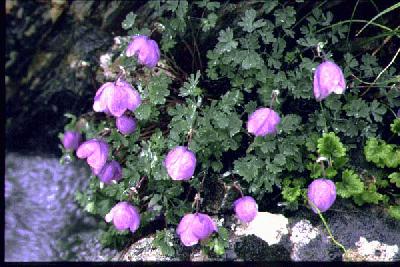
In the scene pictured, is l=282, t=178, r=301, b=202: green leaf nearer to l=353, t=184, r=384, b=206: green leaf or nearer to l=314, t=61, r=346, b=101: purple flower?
l=353, t=184, r=384, b=206: green leaf

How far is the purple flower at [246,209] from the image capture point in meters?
2.71

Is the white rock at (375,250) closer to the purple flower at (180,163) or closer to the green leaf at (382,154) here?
the green leaf at (382,154)

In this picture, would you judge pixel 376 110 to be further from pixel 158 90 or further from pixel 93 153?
pixel 93 153

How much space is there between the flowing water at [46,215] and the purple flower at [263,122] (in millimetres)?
1144

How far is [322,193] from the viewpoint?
263 cm

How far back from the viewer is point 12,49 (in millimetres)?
3908

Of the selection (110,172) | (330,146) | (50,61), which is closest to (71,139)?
(110,172)

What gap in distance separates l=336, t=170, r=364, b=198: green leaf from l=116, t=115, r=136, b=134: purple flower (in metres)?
0.99

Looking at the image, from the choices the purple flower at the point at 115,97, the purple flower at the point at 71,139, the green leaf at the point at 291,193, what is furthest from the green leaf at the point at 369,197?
the purple flower at the point at 71,139

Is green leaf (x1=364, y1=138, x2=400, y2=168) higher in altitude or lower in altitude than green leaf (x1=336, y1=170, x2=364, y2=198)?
higher

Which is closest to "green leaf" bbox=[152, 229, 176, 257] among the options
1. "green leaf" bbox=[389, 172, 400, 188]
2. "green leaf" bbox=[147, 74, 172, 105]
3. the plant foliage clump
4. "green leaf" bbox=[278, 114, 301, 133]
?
the plant foliage clump

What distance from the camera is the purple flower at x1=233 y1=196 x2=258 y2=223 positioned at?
2.71 m

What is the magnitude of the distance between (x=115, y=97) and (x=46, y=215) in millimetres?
1500

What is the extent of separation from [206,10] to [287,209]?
1.10 meters
